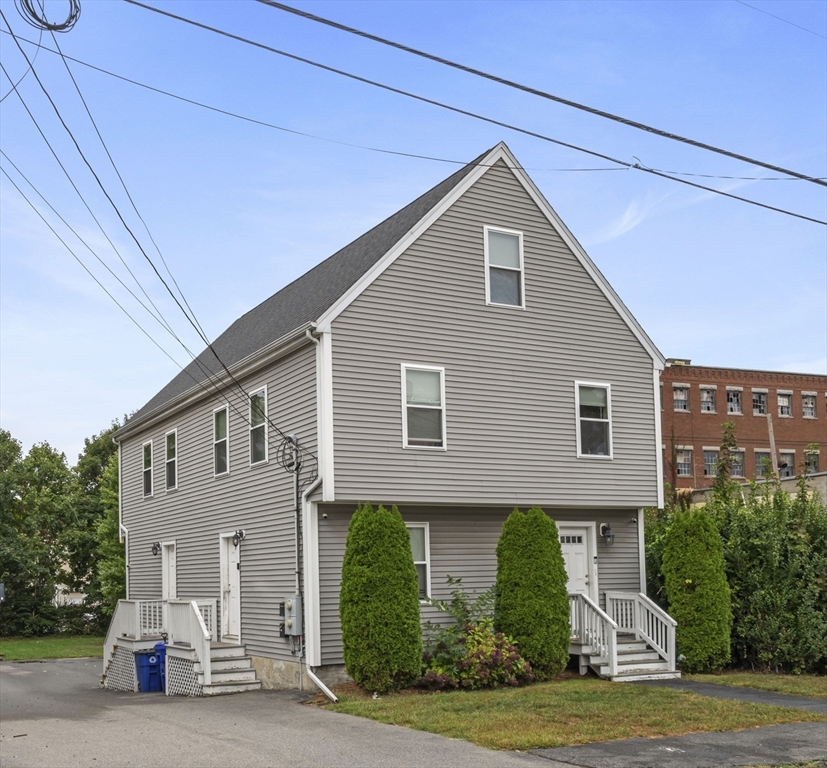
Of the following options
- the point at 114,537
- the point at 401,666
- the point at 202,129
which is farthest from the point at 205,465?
the point at 114,537

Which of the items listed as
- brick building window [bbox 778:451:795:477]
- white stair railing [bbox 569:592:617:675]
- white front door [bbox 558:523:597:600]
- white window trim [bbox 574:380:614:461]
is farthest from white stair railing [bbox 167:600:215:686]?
brick building window [bbox 778:451:795:477]

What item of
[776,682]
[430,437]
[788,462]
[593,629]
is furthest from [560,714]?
[788,462]

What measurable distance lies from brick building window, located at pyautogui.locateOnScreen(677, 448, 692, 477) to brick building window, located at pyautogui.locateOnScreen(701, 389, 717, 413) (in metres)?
2.59

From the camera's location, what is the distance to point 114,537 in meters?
39.0

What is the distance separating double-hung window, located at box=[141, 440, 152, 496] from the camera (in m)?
27.0

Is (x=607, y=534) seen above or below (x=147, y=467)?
below

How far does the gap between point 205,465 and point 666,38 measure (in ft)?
46.3

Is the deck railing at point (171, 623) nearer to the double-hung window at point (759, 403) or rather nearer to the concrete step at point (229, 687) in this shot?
the concrete step at point (229, 687)

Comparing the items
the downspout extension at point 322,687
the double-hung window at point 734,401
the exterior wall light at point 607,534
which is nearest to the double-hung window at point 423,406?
the downspout extension at point 322,687

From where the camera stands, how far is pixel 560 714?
535 inches

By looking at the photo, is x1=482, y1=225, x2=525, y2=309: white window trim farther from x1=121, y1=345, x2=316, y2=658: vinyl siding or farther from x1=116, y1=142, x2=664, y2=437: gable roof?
x1=121, y1=345, x2=316, y2=658: vinyl siding

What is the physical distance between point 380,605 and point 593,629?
4.72 m

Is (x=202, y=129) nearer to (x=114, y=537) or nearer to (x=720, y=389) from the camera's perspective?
(x=114, y=537)

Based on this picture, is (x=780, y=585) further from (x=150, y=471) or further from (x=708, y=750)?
(x=150, y=471)
